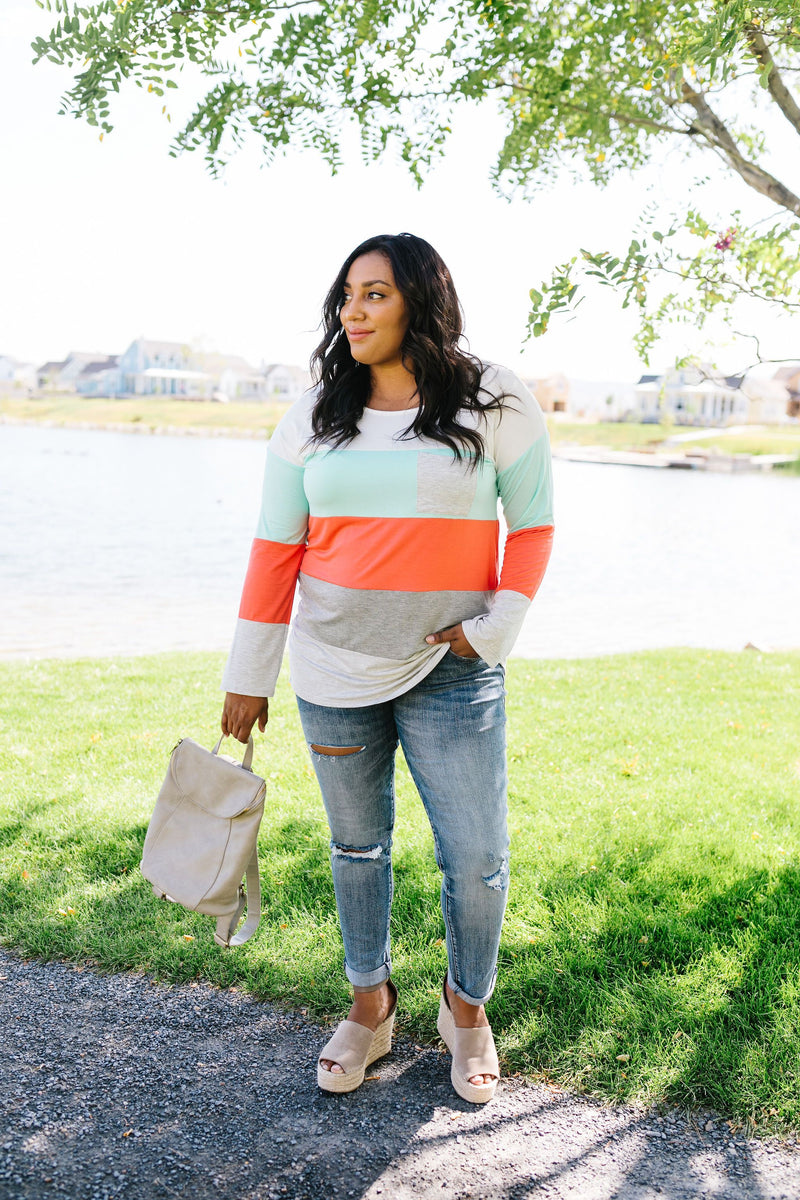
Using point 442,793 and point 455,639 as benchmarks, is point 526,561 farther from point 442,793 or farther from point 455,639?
point 442,793

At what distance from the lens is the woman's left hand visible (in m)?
2.36

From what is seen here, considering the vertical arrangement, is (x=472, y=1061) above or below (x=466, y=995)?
below

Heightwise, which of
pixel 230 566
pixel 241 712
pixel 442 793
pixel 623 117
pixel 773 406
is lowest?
pixel 230 566

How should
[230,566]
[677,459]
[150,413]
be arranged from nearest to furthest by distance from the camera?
[230,566]
[677,459]
[150,413]

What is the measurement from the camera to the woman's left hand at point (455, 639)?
236 cm

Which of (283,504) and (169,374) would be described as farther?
(169,374)

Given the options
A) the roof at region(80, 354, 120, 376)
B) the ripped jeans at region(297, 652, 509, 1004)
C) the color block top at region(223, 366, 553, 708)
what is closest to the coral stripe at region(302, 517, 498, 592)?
the color block top at region(223, 366, 553, 708)

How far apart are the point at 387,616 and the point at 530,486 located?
49 cm

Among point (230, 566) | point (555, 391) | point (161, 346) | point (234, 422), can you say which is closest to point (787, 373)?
point (555, 391)

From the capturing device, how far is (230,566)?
1834 centimetres

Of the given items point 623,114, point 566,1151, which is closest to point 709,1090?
point 566,1151

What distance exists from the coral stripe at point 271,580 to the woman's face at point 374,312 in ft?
1.76

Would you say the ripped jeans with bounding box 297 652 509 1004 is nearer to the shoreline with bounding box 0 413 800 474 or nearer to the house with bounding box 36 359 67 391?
the shoreline with bounding box 0 413 800 474

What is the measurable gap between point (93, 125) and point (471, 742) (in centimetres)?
292
